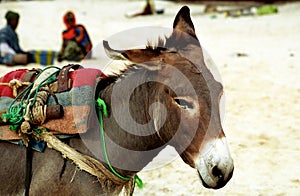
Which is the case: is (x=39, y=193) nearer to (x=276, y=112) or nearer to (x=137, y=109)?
(x=137, y=109)

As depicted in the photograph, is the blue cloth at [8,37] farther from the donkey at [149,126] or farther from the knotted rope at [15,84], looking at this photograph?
the donkey at [149,126]

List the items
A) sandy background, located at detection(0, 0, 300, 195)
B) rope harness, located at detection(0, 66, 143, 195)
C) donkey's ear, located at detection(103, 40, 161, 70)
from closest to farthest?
donkey's ear, located at detection(103, 40, 161, 70) < rope harness, located at detection(0, 66, 143, 195) < sandy background, located at detection(0, 0, 300, 195)

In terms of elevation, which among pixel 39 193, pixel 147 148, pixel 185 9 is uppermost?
pixel 185 9

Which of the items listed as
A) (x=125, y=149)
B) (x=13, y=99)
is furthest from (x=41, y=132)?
(x=125, y=149)

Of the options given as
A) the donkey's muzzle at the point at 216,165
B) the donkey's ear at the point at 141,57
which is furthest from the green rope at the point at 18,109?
the donkey's muzzle at the point at 216,165

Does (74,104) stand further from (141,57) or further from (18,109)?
(141,57)

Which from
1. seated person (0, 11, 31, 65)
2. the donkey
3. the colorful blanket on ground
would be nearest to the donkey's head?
the donkey

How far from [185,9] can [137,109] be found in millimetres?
654

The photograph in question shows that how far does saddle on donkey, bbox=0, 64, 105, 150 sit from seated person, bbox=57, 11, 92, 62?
7.94 m

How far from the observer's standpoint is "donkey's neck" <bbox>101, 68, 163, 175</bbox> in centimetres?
241

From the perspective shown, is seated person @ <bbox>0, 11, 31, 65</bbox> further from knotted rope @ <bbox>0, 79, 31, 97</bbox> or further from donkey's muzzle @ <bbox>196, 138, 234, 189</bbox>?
donkey's muzzle @ <bbox>196, 138, 234, 189</bbox>

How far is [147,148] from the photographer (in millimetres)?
2475

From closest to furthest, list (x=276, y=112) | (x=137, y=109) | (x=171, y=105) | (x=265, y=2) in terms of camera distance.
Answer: (x=171, y=105)
(x=137, y=109)
(x=276, y=112)
(x=265, y=2)

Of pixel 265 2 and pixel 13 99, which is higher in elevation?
pixel 13 99
